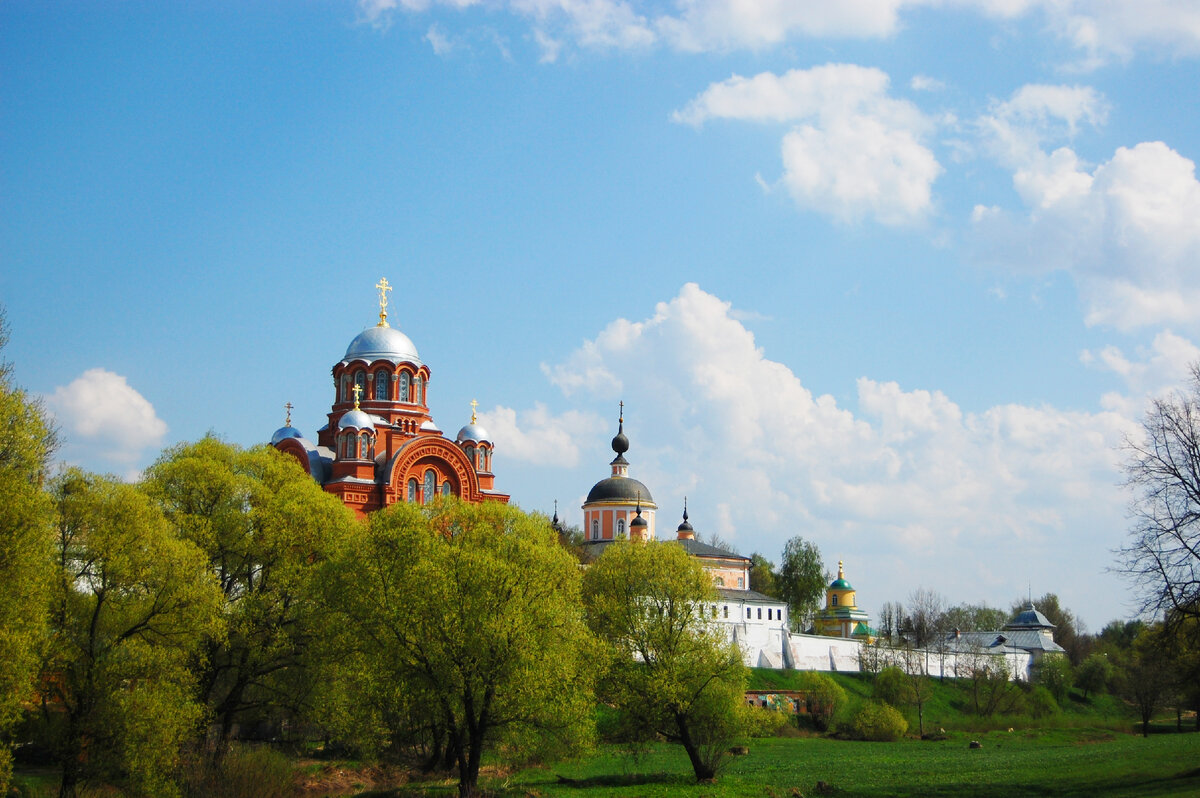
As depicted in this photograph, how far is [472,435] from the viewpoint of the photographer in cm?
5488

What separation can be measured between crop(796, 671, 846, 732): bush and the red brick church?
1766 cm

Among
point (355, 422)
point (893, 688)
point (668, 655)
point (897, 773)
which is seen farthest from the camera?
point (893, 688)

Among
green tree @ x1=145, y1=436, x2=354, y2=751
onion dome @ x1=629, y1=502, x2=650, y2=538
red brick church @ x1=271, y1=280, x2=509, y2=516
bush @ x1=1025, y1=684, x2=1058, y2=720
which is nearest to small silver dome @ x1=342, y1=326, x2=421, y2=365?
red brick church @ x1=271, y1=280, x2=509, y2=516

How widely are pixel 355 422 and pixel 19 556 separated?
30.1 m

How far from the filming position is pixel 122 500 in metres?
23.5

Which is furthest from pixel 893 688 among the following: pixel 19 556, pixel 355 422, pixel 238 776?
pixel 19 556

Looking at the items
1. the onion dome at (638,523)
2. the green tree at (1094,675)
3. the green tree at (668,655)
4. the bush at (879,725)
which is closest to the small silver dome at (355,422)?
the onion dome at (638,523)

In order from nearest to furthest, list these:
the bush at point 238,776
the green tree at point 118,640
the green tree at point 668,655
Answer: the green tree at point 118,640 < the bush at point 238,776 < the green tree at point 668,655

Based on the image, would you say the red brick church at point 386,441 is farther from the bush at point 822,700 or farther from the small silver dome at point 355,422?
the bush at point 822,700

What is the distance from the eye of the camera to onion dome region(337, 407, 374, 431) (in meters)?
49.8

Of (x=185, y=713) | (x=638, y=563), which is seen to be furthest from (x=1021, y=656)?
(x=185, y=713)

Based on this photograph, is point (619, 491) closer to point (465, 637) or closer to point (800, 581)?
point (800, 581)

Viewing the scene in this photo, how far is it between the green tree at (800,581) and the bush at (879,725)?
30965 mm

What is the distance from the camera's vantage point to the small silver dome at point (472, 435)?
54.8 metres
